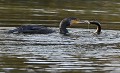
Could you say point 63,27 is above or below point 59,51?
below

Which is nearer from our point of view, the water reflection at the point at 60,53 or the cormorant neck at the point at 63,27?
the water reflection at the point at 60,53

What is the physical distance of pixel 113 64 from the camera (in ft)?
46.0

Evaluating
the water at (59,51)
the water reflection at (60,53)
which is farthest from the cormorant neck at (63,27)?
the water reflection at (60,53)

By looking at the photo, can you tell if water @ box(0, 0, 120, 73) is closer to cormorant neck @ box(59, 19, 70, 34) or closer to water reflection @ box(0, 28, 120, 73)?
water reflection @ box(0, 28, 120, 73)

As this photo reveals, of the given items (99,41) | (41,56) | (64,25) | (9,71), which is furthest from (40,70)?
(64,25)

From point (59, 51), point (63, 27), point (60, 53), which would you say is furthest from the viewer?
point (63, 27)

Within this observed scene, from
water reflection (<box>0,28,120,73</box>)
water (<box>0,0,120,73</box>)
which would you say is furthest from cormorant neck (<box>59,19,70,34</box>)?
water reflection (<box>0,28,120,73</box>)

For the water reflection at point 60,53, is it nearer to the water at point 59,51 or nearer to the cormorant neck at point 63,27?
the water at point 59,51

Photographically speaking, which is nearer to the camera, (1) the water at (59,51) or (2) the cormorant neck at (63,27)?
(1) the water at (59,51)

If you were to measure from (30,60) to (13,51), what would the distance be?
137cm

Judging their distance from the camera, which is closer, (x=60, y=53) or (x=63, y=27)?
(x=60, y=53)

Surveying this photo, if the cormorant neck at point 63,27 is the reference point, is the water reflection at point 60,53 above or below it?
above

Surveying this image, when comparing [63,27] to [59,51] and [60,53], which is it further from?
[60,53]

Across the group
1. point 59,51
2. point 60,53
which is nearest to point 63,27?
point 59,51
